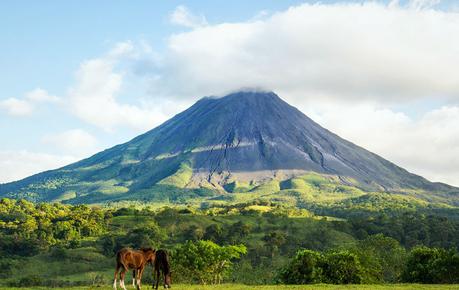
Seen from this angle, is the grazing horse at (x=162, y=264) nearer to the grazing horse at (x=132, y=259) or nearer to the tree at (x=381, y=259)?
the grazing horse at (x=132, y=259)

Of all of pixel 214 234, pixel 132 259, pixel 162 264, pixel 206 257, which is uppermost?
pixel 132 259

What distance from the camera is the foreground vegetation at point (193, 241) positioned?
61.2 m

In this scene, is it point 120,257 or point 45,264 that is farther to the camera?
point 45,264

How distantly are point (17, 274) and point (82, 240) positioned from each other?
2420 cm

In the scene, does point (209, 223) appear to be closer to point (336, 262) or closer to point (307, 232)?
point (307, 232)

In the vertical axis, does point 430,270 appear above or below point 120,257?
below

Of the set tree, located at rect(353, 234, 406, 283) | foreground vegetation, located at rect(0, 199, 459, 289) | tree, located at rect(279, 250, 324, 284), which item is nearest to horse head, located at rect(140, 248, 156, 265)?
tree, located at rect(279, 250, 324, 284)

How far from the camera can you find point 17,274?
93250 mm

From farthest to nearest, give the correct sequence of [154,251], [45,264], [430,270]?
[45,264], [430,270], [154,251]

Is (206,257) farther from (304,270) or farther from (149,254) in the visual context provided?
(149,254)

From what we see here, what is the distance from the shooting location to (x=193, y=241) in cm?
Result: 11681

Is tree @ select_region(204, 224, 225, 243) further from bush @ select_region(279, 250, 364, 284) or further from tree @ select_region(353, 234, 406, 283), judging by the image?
bush @ select_region(279, 250, 364, 284)

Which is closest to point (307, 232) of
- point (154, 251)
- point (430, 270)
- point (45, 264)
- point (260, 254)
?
point (260, 254)

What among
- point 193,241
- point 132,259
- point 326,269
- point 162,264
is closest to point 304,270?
point 326,269
